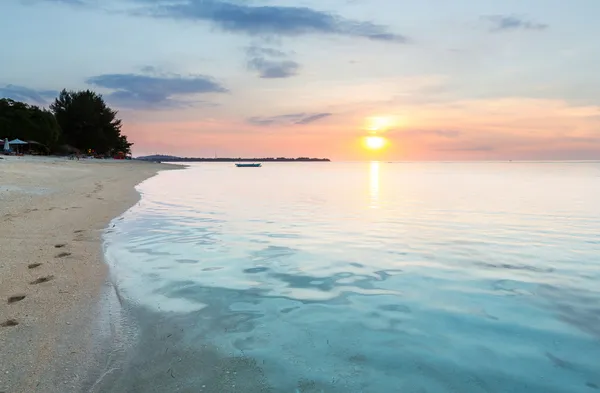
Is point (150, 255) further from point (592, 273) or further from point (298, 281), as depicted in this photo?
point (592, 273)

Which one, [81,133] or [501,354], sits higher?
[81,133]

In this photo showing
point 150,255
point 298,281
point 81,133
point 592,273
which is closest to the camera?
point 298,281

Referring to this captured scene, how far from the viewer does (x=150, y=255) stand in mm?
9648

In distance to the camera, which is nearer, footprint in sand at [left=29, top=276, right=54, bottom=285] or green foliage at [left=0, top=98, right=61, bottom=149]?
footprint in sand at [left=29, top=276, right=54, bottom=285]

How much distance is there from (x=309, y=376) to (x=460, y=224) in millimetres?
13638

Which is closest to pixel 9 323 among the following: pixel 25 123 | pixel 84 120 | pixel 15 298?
Answer: pixel 15 298

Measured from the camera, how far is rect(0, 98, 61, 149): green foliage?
73875 mm

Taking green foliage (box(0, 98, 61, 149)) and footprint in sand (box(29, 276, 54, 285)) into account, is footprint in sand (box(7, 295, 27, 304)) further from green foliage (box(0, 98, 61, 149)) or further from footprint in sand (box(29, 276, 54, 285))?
green foliage (box(0, 98, 61, 149))

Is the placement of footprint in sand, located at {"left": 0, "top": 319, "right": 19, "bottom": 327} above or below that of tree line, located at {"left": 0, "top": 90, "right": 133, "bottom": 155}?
below

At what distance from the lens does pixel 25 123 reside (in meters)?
74.6

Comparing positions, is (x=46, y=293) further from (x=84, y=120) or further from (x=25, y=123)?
(x=84, y=120)

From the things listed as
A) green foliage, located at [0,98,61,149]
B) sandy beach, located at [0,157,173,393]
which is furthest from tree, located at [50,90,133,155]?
sandy beach, located at [0,157,173,393]

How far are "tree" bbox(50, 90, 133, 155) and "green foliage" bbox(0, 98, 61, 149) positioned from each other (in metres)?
15.8

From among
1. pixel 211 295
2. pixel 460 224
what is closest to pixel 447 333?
pixel 211 295
